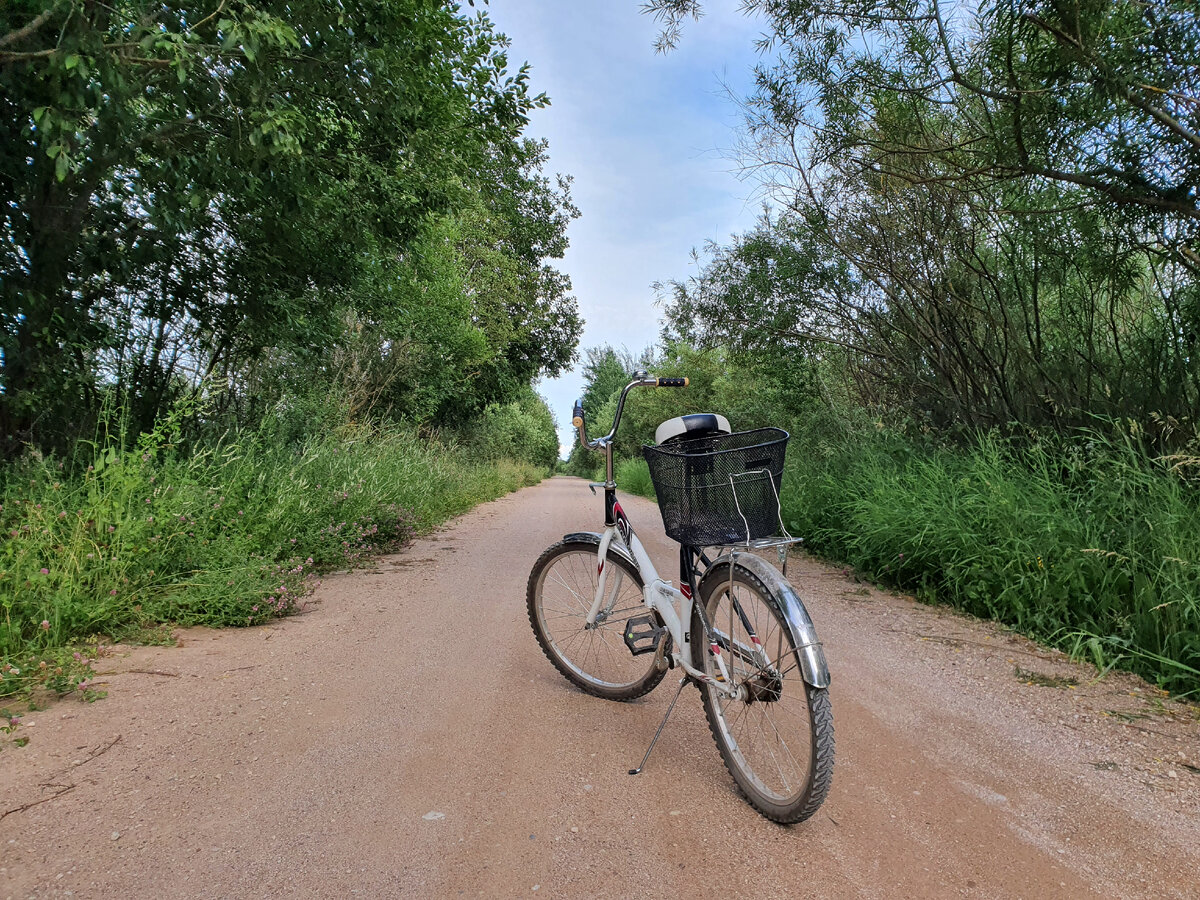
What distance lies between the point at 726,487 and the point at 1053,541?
3460 millimetres

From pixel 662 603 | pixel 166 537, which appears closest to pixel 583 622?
pixel 662 603

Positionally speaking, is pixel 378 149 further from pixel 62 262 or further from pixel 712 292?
pixel 712 292

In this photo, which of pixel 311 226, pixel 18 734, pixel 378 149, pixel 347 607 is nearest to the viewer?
pixel 18 734

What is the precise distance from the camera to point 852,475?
7.65m

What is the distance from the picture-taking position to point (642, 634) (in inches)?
112

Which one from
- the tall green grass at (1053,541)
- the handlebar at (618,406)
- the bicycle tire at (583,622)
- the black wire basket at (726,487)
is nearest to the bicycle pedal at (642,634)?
the bicycle tire at (583,622)

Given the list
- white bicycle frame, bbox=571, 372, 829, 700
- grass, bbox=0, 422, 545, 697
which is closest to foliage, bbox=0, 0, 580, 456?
grass, bbox=0, 422, 545, 697

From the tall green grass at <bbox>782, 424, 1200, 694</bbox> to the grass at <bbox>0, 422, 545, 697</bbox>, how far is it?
5.16 metres

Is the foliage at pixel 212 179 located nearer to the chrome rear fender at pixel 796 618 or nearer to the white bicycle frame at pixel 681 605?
the white bicycle frame at pixel 681 605

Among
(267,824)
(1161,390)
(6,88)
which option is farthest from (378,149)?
(1161,390)

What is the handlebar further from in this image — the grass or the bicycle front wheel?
the grass

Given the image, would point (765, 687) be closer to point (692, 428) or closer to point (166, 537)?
point (692, 428)

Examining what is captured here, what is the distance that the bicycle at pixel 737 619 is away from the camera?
2.11 m

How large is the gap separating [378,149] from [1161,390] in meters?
7.75
